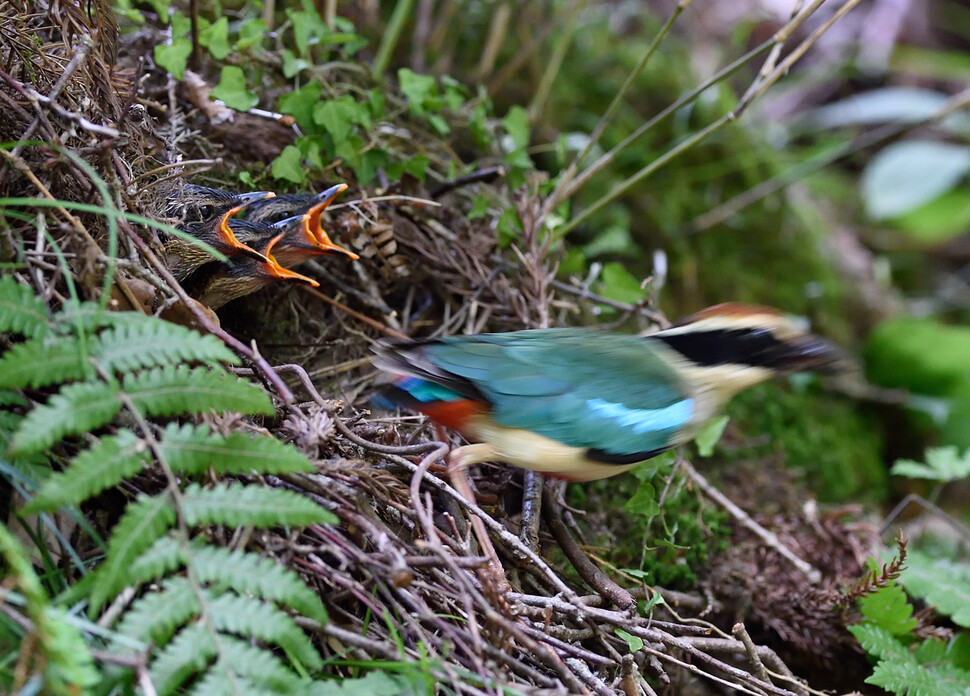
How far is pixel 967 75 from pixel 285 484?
19.4 ft

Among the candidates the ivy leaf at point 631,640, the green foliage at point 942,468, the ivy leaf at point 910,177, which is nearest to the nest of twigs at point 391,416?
the ivy leaf at point 631,640

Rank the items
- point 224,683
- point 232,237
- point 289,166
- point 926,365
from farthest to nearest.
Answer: point 926,365, point 289,166, point 232,237, point 224,683

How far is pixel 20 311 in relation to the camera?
144 centimetres

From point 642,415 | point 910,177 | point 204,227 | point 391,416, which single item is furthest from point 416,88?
point 910,177

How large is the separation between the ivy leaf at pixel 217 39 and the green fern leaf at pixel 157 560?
5.79 feet

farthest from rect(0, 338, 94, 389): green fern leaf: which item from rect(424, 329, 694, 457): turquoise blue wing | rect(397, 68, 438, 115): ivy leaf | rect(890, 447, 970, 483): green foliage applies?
rect(890, 447, 970, 483): green foliage

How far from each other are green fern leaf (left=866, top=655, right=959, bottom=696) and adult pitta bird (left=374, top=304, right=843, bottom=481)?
741 mm

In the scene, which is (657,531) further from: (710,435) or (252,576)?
(252,576)

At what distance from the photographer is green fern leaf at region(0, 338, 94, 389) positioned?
1362 millimetres

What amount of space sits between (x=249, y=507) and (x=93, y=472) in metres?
0.26

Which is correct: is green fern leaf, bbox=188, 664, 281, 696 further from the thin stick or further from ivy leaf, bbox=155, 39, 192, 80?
ivy leaf, bbox=155, 39, 192, 80

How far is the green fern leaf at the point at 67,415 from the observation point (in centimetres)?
129

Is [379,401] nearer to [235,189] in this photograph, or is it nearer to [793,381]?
[235,189]

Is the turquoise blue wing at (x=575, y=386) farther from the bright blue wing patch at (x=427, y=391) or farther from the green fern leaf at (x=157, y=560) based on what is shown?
the green fern leaf at (x=157, y=560)
